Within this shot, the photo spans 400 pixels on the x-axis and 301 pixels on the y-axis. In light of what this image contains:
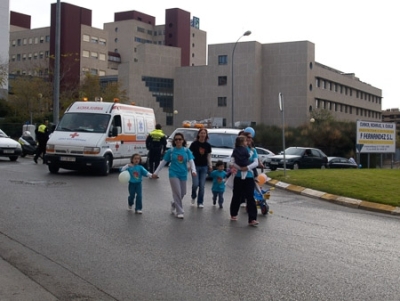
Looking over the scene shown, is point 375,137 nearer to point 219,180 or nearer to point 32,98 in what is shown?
point 219,180

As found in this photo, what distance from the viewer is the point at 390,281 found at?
648 centimetres

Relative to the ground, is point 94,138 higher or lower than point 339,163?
higher

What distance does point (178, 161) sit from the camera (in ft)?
35.4

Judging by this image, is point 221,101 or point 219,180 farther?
point 221,101

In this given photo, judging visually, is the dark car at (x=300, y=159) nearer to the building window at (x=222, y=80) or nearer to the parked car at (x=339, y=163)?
the parked car at (x=339, y=163)

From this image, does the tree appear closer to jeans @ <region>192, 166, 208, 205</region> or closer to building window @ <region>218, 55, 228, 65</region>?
building window @ <region>218, 55, 228, 65</region>

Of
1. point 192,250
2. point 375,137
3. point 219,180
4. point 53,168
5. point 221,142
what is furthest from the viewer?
point 375,137

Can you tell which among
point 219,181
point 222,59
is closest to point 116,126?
point 219,181

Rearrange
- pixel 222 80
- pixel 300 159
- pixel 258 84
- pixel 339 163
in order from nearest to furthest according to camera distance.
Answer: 1. pixel 300 159
2. pixel 339 163
3. pixel 258 84
4. pixel 222 80

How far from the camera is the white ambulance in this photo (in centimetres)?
1720

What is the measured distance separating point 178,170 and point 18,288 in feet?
17.4

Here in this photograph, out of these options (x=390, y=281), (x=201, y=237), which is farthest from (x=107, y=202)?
(x=390, y=281)

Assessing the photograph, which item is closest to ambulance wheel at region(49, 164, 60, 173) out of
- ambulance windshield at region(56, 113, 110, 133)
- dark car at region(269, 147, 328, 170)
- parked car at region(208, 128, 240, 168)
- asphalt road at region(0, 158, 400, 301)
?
ambulance windshield at region(56, 113, 110, 133)

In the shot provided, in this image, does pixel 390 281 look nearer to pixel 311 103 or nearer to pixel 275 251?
pixel 275 251
